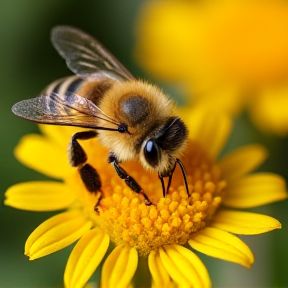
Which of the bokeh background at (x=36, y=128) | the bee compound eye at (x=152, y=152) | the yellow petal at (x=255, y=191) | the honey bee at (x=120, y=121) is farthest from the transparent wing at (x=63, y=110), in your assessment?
the bokeh background at (x=36, y=128)

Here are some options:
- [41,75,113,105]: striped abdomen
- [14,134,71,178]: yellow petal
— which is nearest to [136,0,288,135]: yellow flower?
[14,134,71,178]: yellow petal

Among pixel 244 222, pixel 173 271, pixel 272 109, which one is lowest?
pixel 173 271

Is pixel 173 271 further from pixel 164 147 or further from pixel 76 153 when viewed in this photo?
pixel 76 153

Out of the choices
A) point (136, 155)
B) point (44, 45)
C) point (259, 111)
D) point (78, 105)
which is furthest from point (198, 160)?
point (44, 45)

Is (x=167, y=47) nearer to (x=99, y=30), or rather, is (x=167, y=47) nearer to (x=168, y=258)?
(x=99, y=30)

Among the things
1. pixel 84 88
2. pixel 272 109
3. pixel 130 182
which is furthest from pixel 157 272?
pixel 272 109

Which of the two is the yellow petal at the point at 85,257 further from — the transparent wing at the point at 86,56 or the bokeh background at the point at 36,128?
the bokeh background at the point at 36,128
